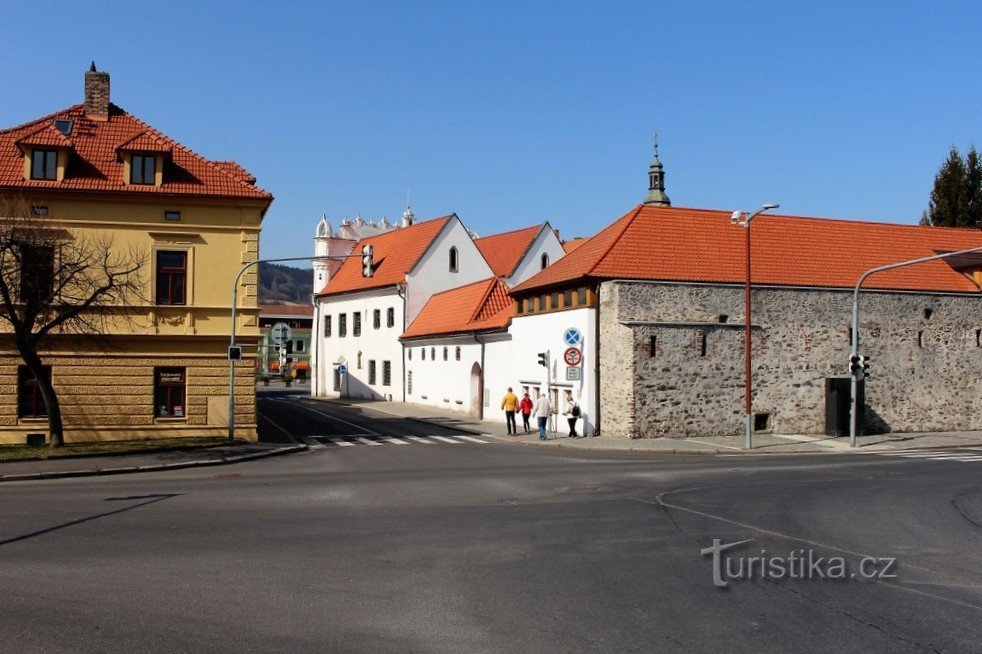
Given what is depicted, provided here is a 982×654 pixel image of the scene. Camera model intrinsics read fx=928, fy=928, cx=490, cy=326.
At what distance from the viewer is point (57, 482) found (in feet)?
68.8

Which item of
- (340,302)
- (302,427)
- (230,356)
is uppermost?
(340,302)

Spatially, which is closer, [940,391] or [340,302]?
[940,391]

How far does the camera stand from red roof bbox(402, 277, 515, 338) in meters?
44.2

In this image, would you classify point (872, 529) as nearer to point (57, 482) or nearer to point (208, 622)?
point (208, 622)

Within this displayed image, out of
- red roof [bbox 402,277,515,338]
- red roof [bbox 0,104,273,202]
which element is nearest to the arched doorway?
red roof [bbox 402,277,515,338]

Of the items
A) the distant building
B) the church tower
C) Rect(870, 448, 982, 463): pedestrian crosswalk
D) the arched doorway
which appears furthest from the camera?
the distant building

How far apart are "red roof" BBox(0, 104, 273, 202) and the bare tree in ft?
4.79

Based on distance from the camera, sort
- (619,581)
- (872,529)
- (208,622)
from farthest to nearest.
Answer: (872,529), (619,581), (208,622)

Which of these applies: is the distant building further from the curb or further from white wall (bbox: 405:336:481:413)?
the curb

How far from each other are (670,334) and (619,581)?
2305 centimetres

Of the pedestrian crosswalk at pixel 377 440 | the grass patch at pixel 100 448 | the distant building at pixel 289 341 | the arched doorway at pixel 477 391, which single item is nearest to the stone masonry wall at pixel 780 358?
the pedestrian crosswalk at pixel 377 440

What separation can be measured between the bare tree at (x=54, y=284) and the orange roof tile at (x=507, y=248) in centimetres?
3533

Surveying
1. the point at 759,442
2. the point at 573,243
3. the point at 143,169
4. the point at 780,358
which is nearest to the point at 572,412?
the point at 759,442

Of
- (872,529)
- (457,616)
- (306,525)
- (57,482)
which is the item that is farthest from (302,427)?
(457,616)
